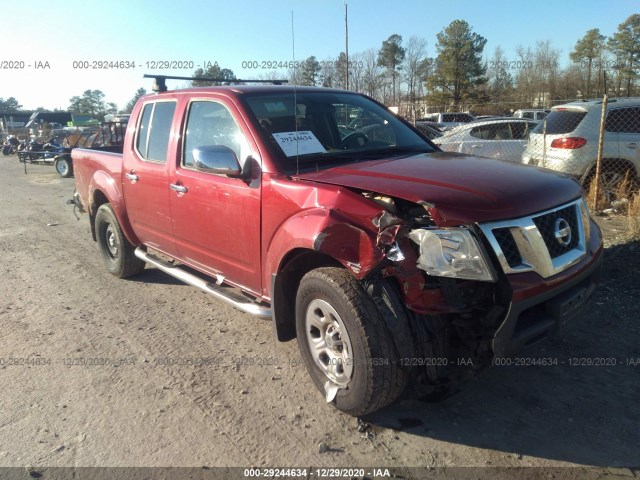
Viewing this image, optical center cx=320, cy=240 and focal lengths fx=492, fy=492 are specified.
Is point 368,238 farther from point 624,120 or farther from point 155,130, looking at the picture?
point 624,120

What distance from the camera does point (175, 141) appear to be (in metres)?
4.27

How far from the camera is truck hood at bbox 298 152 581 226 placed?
2545mm

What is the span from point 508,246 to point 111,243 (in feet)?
15.9

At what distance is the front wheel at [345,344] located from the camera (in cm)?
264

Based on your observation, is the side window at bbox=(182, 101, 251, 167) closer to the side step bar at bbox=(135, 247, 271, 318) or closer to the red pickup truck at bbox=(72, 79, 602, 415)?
the red pickup truck at bbox=(72, 79, 602, 415)

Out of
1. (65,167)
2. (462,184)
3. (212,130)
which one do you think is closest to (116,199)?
(212,130)

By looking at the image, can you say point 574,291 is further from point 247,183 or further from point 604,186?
point 604,186

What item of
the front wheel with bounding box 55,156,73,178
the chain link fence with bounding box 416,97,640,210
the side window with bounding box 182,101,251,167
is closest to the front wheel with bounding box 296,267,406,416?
the side window with bounding box 182,101,251,167

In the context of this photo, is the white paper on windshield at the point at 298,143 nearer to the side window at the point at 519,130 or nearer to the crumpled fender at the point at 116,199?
the crumpled fender at the point at 116,199

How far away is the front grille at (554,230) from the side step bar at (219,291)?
1.82 m

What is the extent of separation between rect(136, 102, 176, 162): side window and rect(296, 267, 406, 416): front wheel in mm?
2230

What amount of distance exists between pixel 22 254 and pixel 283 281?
5.44 meters

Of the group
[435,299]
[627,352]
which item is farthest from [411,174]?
[627,352]

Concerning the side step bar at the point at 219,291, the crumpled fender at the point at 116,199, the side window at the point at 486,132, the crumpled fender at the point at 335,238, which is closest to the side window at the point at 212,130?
the crumpled fender at the point at 335,238
